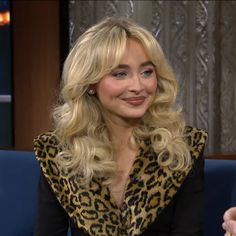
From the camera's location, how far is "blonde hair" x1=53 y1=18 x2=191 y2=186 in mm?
1555

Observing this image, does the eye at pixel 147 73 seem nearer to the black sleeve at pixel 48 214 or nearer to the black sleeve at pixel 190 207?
the black sleeve at pixel 190 207

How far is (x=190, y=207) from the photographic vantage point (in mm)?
1575

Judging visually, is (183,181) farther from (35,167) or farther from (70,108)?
(35,167)

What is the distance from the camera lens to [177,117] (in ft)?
5.39

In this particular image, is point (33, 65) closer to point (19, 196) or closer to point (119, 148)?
point (19, 196)

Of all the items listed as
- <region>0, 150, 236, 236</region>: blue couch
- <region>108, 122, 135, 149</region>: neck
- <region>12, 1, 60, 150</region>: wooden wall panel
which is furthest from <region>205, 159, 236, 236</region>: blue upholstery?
<region>12, 1, 60, 150</region>: wooden wall panel

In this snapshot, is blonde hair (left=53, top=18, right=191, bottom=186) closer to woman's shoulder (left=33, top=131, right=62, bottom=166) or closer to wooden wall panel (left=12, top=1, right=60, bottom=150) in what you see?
woman's shoulder (left=33, top=131, right=62, bottom=166)

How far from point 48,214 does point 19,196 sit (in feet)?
0.96

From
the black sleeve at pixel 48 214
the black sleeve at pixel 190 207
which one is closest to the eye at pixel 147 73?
the black sleeve at pixel 190 207

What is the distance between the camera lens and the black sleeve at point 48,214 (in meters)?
1.64

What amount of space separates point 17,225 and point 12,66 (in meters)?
1.69

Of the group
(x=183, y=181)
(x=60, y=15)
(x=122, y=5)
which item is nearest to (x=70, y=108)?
(x=183, y=181)

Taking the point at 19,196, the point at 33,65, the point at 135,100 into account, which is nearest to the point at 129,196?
the point at 135,100

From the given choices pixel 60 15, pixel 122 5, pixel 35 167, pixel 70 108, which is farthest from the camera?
pixel 60 15
